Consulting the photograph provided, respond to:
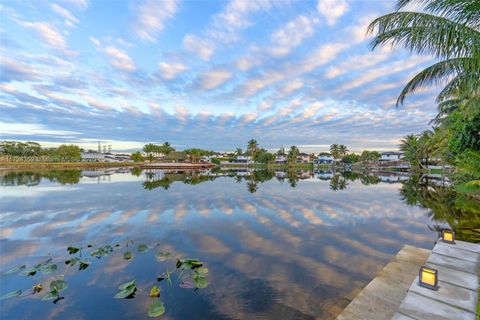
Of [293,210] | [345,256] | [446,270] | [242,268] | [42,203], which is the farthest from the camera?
[42,203]

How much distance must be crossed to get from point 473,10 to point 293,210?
33.1 feet

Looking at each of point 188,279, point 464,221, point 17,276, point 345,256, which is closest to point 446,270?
point 345,256

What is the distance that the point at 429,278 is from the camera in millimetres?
3883

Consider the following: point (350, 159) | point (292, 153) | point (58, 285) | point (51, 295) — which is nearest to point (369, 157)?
point (350, 159)

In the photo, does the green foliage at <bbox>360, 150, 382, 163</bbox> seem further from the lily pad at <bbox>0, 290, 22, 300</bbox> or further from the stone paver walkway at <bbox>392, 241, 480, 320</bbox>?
the lily pad at <bbox>0, 290, 22, 300</bbox>

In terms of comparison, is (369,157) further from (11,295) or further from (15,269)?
(11,295)

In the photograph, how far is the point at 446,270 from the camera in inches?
180

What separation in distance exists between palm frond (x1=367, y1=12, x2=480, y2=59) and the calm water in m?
6.11

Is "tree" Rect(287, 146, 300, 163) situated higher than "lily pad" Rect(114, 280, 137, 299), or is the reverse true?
"tree" Rect(287, 146, 300, 163)

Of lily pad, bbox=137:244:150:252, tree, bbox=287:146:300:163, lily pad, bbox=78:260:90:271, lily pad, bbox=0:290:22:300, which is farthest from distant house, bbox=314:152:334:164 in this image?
lily pad, bbox=0:290:22:300

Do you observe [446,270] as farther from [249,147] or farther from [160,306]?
[249,147]

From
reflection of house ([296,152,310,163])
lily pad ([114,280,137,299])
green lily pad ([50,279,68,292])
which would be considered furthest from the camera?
reflection of house ([296,152,310,163])

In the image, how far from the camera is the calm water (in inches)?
176

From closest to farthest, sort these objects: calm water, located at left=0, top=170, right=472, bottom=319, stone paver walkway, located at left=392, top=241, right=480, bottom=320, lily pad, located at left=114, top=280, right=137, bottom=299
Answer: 1. stone paver walkway, located at left=392, top=241, right=480, bottom=320
2. calm water, located at left=0, top=170, right=472, bottom=319
3. lily pad, located at left=114, top=280, right=137, bottom=299
